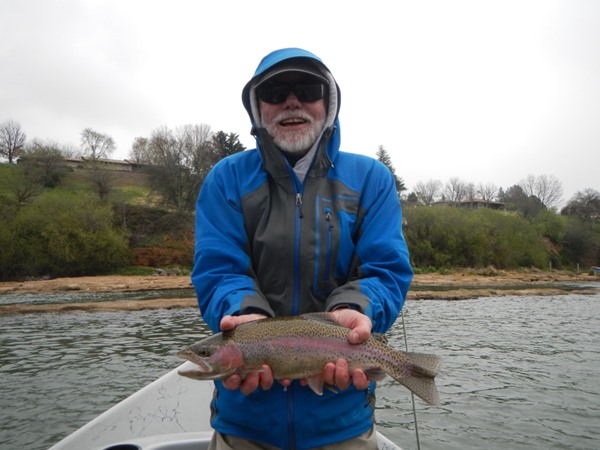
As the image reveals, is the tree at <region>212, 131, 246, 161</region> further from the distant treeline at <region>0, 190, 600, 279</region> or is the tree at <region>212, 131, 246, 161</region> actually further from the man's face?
the man's face

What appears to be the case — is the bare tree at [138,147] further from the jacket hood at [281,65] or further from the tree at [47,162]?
the jacket hood at [281,65]

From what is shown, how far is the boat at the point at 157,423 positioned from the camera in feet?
15.1

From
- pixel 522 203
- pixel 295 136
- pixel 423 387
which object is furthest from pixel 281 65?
pixel 522 203

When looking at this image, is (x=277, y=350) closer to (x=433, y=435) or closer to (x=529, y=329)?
(x=433, y=435)

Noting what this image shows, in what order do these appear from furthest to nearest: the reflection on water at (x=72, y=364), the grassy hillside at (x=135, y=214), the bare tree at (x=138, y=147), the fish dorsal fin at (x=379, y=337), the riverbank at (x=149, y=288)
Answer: the bare tree at (x=138, y=147), the grassy hillside at (x=135, y=214), the riverbank at (x=149, y=288), the reflection on water at (x=72, y=364), the fish dorsal fin at (x=379, y=337)

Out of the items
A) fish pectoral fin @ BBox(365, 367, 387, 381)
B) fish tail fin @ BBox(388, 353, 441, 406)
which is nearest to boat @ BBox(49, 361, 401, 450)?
fish pectoral fin @ BBox(365, 367, 387, 381)

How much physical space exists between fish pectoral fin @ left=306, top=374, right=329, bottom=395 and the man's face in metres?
1.60

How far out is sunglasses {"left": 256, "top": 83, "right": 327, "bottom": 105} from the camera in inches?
138

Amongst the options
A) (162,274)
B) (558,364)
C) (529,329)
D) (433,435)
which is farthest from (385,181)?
(162,274)

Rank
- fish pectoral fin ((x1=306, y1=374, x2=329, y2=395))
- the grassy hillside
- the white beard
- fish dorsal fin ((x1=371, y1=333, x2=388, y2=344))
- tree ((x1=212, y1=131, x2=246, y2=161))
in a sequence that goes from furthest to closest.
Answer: tree ((x1=212, y1=131, x2=246, y2=161)) → the grassy hillside → the white beard → fish dorsal fin ((x1=371, y1=333, x2=388, y2=344)) → fish pectoral fin ((x1=306, y1=374, x2=329, y2=395))

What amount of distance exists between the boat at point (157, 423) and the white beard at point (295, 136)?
1.99 metres

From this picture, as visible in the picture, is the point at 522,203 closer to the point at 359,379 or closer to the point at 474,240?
the point at 474,240

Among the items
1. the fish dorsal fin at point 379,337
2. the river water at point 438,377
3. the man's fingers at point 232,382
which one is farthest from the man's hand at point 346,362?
the river water at point 438,377

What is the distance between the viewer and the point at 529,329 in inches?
859
